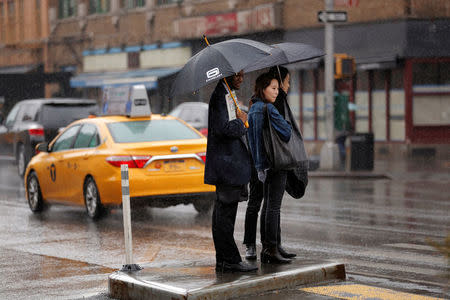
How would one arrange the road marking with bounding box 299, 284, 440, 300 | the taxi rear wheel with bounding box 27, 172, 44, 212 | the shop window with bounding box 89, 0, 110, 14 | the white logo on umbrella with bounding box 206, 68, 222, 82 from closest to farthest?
the road marking with bounding box 299, 284, 440, 300 → the white logo on umbrella with bounding box 206, 68, 222, 82 → the taxi rear wheel with bounding box 27, 172, 44, 212 → the shop window with bounding box 89, 0, 110, 14

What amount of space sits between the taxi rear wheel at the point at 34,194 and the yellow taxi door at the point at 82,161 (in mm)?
1024

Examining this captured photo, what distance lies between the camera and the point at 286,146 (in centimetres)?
807

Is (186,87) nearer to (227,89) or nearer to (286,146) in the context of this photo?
(227,89)

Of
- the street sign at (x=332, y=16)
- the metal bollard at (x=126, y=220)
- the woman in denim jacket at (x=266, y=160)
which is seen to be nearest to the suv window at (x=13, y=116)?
the street sign at (x=332, y=16)

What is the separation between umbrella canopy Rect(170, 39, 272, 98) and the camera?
24.6 ft

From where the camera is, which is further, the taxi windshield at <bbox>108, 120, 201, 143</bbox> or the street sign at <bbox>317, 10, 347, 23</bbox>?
the street sign at <bbox>317, 10, 347, 23</bbox>

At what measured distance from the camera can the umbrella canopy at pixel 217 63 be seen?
750 centimetres

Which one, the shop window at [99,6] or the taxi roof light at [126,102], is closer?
the taxi roof light at [126,102]

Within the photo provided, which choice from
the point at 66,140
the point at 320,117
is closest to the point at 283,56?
the point at 66,140

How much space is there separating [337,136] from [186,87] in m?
17.9

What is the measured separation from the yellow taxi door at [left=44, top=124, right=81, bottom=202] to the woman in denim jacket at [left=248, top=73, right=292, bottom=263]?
6.48 metres

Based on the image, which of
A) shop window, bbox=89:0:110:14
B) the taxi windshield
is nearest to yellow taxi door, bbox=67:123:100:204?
the taxi windshield

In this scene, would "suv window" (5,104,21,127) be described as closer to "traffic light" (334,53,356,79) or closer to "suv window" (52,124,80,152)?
"traffic light" (334,53,356,79)

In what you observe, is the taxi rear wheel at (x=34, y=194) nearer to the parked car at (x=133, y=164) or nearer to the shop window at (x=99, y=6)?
the parked car at (x=133, y=164)
